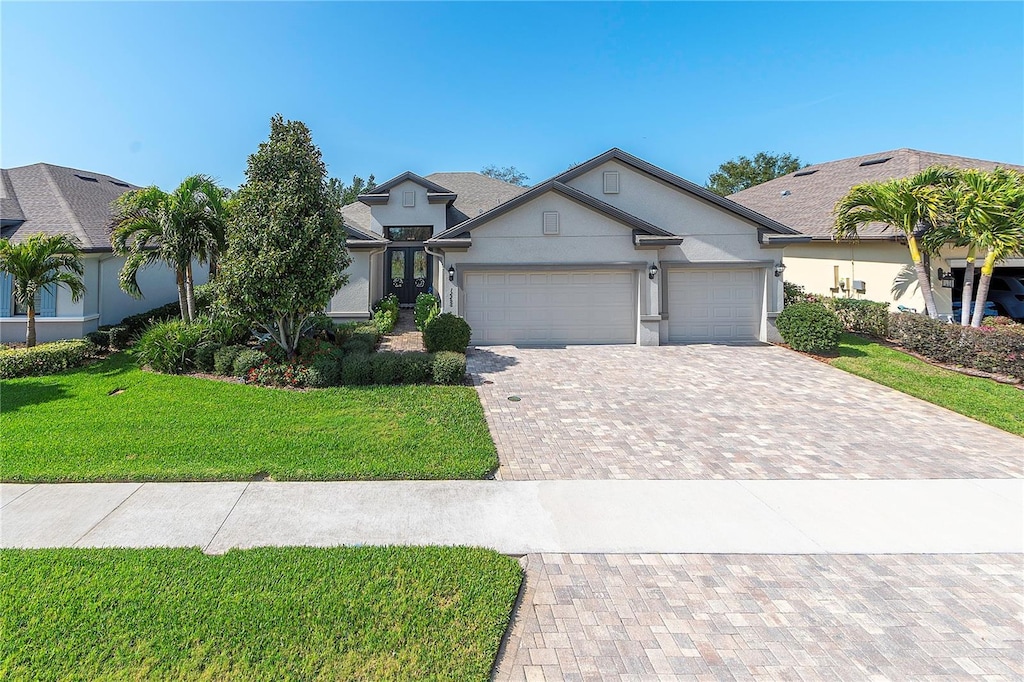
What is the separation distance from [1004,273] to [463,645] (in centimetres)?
2420

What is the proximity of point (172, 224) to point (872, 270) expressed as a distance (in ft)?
71.3

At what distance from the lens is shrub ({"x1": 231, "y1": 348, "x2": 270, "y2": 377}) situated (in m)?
10.1

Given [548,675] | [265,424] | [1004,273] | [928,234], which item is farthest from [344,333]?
[1004,273]

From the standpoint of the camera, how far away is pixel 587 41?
16188mm

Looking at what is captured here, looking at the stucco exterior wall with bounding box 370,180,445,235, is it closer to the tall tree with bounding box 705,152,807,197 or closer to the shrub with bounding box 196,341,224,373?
the shrub with bounding box 196,341,224,373

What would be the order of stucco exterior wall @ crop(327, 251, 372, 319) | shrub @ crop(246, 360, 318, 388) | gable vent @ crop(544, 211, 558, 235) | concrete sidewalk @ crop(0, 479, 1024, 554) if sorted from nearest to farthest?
concrete sidewalk @ crop(0, 479, 1024, 554), shrub @ crop(246, 360, 318, 388), gable vent @ crop(544, 211, 558, 235), stucco exterior wall @ crop(327, 251, 372, 319)

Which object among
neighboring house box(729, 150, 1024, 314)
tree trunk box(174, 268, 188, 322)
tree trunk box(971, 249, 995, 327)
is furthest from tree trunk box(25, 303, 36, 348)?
tree trunk box(971, 249, 995, 327)

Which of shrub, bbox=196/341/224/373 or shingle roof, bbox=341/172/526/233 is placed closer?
shrub, bbox=196/341/224/373

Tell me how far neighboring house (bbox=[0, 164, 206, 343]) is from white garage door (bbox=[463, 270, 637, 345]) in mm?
10676

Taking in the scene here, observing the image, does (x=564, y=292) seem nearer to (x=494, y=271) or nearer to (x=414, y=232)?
(x=494, y=271)

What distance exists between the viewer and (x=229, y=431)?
713 centimetres

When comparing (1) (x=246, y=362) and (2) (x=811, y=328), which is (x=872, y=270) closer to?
(2) (x=811, y=328)

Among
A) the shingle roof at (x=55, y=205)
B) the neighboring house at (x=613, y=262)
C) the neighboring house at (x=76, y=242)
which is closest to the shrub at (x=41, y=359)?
the neighboring house at (x=76, y=242)

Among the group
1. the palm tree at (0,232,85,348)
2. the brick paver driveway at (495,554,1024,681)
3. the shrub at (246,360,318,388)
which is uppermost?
the palm tree at (0,232,85,348)
